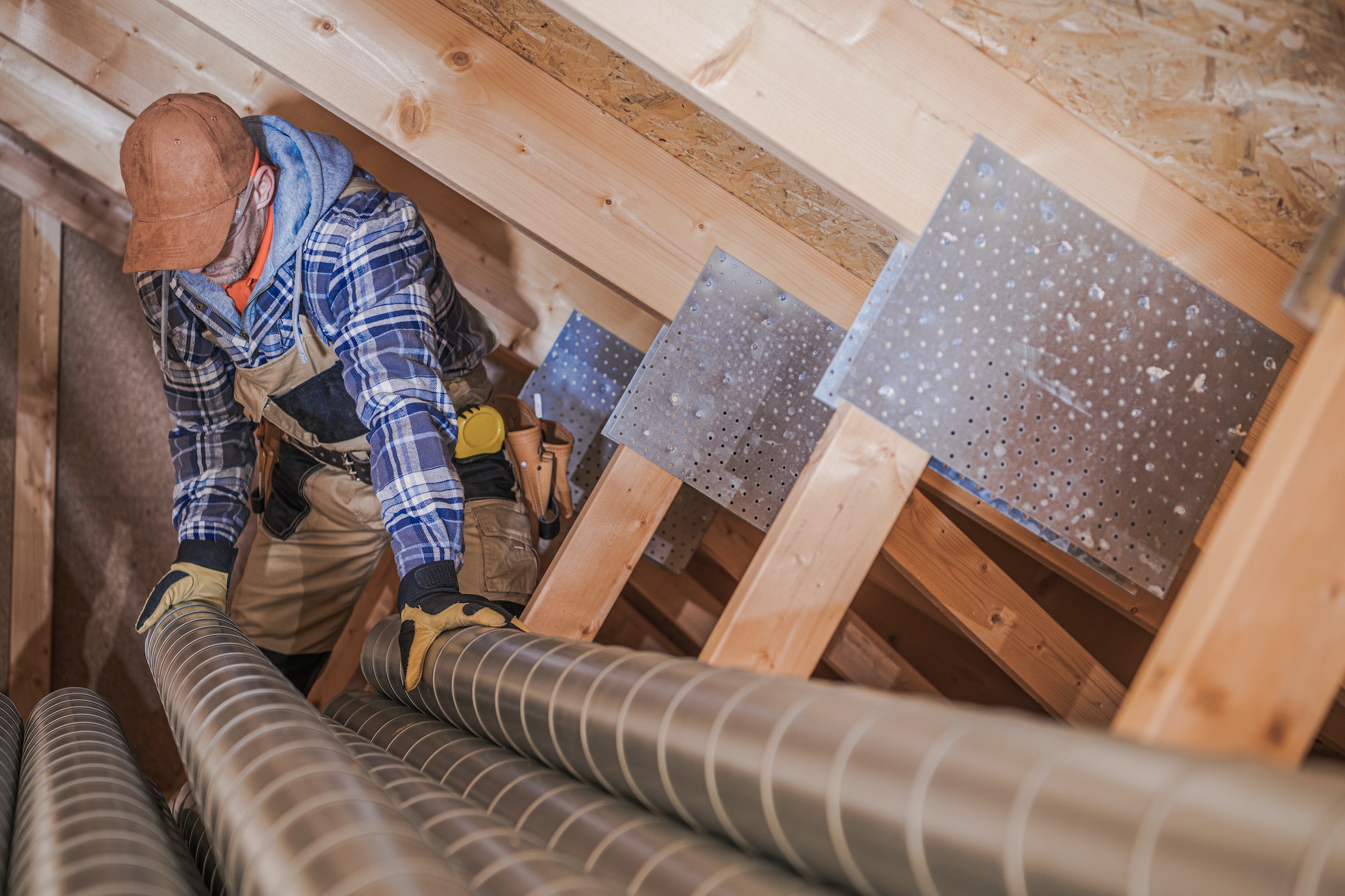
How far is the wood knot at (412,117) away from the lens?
1398 millimetres

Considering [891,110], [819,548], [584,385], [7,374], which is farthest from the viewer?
[7,374]

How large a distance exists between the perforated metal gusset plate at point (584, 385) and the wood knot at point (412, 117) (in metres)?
0.68

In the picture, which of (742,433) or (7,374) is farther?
(7,374)

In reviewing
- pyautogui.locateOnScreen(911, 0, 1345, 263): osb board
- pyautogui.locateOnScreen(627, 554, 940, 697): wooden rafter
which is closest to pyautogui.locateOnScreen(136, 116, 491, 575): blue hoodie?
pyautogui.locateOnScreen(911, 0, 1345, 263): osb board

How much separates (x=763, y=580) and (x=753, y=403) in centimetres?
57

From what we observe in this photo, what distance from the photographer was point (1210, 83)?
2.64ft

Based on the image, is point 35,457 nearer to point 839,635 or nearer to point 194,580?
point 194,580

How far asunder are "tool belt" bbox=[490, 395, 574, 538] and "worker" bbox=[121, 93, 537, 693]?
0.09 m

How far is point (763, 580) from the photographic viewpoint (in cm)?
108

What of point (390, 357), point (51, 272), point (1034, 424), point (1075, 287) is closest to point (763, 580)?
point (1034, 424)

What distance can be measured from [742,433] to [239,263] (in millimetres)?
948

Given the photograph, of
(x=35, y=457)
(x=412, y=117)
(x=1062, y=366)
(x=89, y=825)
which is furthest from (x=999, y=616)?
(x=35, y=457)

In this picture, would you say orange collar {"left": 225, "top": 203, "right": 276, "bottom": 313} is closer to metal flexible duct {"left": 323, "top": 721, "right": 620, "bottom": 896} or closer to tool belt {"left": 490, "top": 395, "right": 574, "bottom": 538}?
tool belt {"left": 490, "top": 395, "right": 574, "bottom": 538}

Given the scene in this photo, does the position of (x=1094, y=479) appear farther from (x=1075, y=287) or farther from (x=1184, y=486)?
(x=1075, y=287)
